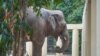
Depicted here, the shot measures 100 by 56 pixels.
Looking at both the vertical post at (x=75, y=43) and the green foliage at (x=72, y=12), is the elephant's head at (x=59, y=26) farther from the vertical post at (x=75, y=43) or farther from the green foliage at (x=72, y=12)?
the green foliage at (x=72, y=12)

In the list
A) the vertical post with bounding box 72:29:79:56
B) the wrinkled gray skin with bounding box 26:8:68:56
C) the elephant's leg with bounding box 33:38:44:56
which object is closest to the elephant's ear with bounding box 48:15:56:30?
the wrinkled gray skin with bounding box 26:8:68:56

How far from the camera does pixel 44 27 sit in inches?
150

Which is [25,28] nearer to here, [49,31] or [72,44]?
[49,31]

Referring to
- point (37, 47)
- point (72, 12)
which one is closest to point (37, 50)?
point (37, 47)

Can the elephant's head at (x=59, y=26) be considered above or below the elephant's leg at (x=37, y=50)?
above

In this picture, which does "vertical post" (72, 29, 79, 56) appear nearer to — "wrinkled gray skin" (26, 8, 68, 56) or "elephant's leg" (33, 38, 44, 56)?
"wrinkled gray skin" (26, 8, 68, 56)

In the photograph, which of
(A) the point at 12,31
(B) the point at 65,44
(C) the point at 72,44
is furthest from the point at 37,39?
(C) the point at 72,44

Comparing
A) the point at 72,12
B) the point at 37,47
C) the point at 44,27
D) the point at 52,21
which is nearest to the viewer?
the point at 37,47

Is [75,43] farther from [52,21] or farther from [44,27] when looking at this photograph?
[44,27]

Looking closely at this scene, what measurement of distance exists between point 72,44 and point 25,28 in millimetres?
3818

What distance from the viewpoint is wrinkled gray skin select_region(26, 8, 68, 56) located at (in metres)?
3.50

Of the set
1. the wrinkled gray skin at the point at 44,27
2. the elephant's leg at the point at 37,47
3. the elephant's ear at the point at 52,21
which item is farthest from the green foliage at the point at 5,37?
the elephant's ear at the point at 52,21

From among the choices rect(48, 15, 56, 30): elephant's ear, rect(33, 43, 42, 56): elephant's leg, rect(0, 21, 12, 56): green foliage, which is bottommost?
rect(33, 43, 42, 56): elephant's leg

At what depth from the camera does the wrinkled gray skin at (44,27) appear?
3496mm
